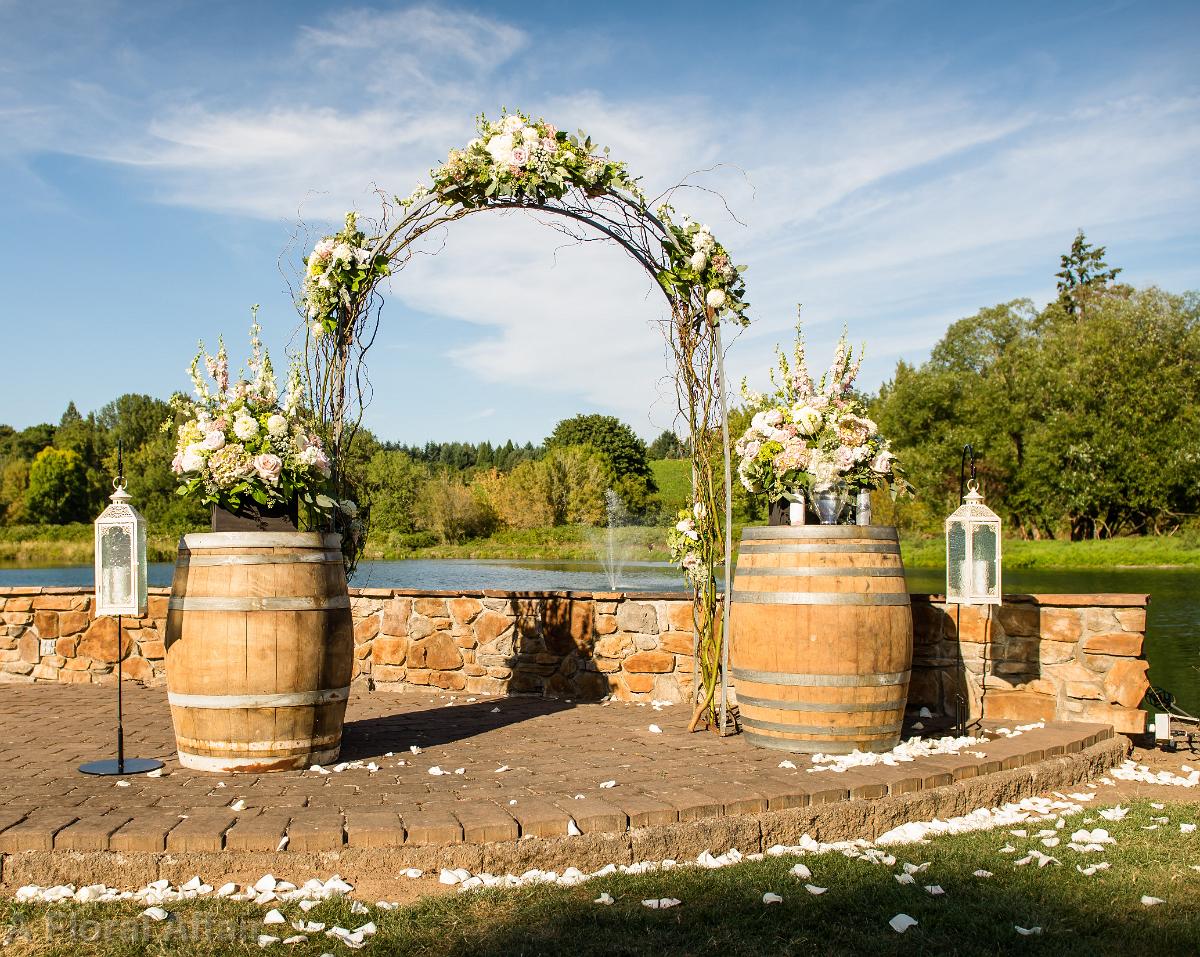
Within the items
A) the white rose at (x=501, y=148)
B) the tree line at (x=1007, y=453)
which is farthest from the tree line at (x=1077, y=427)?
the white rose at (x=501, y=148)

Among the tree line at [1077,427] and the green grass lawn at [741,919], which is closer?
the green grass lawn at [741,919]

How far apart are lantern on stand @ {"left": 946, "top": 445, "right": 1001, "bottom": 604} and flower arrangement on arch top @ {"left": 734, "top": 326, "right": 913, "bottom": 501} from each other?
16.0 inches

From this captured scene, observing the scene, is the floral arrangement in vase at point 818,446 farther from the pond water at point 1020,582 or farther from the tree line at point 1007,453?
the tree line at point 1007,453

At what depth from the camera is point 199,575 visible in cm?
432

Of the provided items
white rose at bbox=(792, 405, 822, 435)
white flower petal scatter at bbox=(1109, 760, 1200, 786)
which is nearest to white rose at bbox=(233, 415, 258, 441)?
white rose at bbox=(792, 405, 822, 435)

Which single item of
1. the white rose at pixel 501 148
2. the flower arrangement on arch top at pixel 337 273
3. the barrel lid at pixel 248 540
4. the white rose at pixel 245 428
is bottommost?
the barrel lid at pixel 248 540

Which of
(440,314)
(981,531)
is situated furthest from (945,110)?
(981,531)

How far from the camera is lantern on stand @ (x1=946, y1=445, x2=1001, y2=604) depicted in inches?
201

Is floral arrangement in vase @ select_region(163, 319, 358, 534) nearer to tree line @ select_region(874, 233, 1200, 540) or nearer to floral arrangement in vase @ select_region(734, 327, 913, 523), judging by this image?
floral arrangement in vase @ select_region(734, 327, 913, 523)

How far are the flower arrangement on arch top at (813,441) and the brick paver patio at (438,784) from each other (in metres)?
1.40

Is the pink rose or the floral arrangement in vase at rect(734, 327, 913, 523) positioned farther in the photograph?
the floral arrangement in vase at rect(734, 327, 913, 523)

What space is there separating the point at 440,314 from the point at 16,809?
19.2 feet

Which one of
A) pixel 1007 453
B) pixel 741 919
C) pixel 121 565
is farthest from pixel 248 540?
pixel 1007 453

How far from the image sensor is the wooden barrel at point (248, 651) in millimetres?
4258
